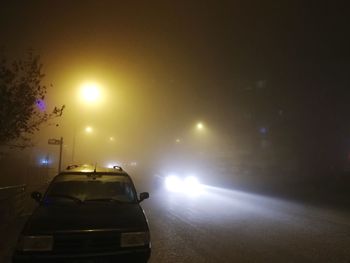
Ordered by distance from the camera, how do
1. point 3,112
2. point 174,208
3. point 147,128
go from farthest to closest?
point 147,128, point 174,208, point 3,112

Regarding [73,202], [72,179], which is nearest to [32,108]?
[72,179]

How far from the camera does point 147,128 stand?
94.4 m

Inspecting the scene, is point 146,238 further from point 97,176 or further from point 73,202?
point 97,176

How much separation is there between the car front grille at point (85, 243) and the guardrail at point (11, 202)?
709 centimetres

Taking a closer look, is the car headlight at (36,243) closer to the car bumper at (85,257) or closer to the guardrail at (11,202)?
the car bumper at (85,257)

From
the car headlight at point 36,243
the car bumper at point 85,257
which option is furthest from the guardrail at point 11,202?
the car bumper at point 85,257

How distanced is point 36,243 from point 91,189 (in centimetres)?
213

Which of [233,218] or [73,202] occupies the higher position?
[73,202]

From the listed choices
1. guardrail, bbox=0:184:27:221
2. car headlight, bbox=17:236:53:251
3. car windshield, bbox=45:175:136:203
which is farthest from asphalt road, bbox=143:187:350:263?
guardrail, bbox=0:184:27:221

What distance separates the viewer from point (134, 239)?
5.50 metres

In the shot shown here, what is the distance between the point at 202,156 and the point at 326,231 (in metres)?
47.6

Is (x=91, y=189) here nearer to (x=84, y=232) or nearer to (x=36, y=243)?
(x=84, y=232)

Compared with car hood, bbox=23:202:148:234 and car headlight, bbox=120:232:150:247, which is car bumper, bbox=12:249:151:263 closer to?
car headlight, bbox=120:232:150:247

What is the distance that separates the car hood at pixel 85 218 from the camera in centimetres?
542
